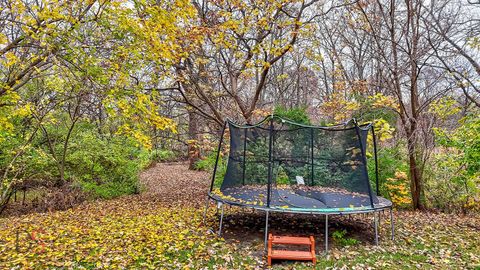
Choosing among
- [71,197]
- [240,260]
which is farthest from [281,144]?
[71,197]

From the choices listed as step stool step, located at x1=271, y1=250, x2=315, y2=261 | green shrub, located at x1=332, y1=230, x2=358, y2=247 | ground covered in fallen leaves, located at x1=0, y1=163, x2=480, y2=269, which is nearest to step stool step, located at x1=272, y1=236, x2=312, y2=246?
step stool step, located at x1=271, y1=250, x2=315, y2=261

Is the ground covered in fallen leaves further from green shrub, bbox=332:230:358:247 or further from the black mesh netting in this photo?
the black mesh netting

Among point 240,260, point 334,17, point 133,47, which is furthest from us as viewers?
point 334,17

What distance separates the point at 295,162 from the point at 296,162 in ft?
0.06

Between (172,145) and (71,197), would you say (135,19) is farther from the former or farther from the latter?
(172,145)

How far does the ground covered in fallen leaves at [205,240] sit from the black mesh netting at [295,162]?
559 mm

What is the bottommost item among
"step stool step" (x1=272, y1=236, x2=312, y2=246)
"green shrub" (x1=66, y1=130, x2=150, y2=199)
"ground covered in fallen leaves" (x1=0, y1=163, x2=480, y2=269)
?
"ground covered in fallen leaves" (x1=0, y1=163, x2=480, y2=269)

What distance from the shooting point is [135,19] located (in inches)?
191

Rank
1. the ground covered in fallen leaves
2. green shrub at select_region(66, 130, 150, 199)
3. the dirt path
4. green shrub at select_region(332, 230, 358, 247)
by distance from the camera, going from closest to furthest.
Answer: the ground covered in fallen leaves
green shrub at select_region(332, 230, 358, 247)
green shrub at select_region(66, 130, 150, 199)
the dirt path

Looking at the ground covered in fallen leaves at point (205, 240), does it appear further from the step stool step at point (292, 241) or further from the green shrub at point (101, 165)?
the green shrub at point (101, 165)

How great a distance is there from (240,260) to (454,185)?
18.1 feet

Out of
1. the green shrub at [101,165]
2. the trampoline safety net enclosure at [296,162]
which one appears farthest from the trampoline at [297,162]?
the green shrub at [101,165]

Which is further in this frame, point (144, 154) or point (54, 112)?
point (144, 154)

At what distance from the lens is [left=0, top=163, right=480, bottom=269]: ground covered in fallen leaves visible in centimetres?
369
